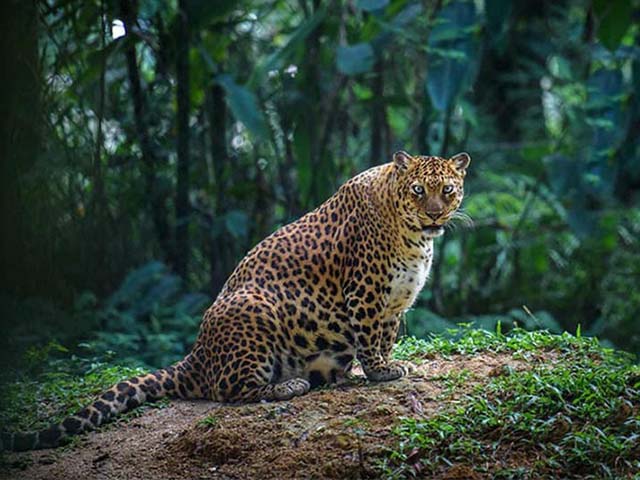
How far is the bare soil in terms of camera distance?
221 inches

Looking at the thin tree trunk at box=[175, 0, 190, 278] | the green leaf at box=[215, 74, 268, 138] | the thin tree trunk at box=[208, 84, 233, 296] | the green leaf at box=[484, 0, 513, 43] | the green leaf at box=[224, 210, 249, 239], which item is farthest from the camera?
the thin tree trunk at box=[208, 84, 233, 296]

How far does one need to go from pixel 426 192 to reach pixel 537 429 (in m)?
1.75

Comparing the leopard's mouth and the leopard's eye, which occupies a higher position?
the leopard's eye

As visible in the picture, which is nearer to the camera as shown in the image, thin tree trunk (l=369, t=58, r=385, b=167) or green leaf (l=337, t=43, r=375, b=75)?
green leaf (l=337, t=43, r=375, b=75)

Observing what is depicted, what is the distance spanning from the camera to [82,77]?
10062 mm

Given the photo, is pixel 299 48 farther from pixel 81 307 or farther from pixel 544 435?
pixel 544 435

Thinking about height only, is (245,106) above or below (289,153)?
above

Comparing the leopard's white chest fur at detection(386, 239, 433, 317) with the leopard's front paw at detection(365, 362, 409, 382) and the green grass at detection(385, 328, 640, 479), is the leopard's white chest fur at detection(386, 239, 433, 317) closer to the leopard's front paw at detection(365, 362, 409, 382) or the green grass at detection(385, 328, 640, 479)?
the leopard's front paw at detection(365, 362, 409, 382)

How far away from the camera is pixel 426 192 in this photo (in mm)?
6562

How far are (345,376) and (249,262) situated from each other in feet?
3.45

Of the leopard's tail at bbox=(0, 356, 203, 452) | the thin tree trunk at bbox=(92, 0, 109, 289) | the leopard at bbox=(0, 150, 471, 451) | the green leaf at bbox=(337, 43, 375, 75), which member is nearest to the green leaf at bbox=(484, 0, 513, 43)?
the green leaf at bbox=(337, 43, 375, 75)

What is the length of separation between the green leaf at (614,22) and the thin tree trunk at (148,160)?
4852mm

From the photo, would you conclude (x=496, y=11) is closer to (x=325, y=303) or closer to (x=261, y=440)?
(x=325, y=303)

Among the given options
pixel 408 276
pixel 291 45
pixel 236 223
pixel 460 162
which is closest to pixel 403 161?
pixel 460 162
